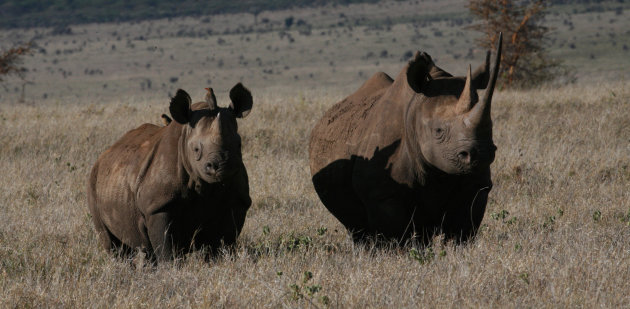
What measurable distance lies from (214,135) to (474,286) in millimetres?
2022


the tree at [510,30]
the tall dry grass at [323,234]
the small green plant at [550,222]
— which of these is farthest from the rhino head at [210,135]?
the tree at [510,30]

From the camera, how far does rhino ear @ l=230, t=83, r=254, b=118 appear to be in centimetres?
688

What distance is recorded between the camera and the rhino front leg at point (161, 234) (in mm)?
6805

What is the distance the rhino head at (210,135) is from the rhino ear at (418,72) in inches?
47.3

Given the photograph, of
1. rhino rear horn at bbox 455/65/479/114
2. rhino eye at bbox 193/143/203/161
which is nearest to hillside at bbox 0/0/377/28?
rhino eye at bbox 193/143/203/161

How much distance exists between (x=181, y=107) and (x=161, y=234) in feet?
3.06

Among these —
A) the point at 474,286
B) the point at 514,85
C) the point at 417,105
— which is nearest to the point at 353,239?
the point at 417,105

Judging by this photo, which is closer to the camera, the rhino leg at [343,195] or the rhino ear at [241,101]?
the rhino ear at [241,101]

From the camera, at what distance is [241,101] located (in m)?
6.98

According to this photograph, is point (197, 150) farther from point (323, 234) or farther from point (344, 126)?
point (323, 234)

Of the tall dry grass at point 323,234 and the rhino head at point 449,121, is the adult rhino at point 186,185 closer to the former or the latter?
the tall dry grass at point 323,234

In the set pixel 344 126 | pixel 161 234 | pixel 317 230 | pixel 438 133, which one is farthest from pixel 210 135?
pixel 317 230

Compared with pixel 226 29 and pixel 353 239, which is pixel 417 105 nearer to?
pixel 353 239

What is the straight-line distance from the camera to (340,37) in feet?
245
